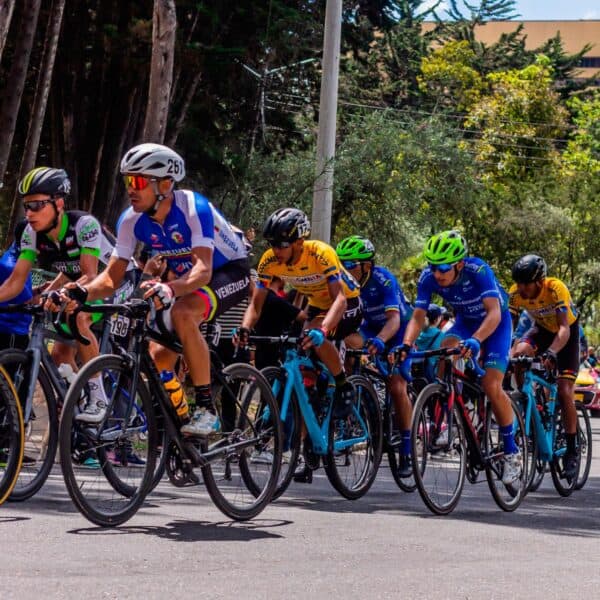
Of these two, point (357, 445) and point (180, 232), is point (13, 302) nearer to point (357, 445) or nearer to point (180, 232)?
point (180, 232)

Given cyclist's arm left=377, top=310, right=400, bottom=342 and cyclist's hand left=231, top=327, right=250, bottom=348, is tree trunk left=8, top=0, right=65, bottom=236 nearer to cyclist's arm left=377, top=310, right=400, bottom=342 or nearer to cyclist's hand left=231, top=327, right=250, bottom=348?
cyclist's arm left=377, top=310, right=400, bottom=342

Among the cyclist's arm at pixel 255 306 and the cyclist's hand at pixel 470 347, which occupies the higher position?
the cyclist's arm at pixel 255 306

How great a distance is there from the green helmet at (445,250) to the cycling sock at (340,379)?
101 cm

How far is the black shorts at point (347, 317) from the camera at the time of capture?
10250mm

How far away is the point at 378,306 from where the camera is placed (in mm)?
11430

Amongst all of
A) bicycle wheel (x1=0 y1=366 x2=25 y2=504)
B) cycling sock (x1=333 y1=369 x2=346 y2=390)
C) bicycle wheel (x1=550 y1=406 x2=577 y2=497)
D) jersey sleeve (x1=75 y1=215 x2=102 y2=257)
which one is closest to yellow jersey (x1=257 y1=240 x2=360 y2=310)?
cycling sock (x1=333 y1=369 x2=346 y2=390)

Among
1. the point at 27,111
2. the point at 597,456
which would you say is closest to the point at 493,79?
the point at 27,111

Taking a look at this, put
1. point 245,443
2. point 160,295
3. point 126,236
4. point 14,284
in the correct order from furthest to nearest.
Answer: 1. point 14,284
2. point 245,443
3. point 126,236
4. point 160,295

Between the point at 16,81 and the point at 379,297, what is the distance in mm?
8287

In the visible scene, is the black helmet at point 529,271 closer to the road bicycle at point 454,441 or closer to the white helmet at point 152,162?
the road bicycle at point 454,441

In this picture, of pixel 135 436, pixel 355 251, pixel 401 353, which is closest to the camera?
pixel 135 436

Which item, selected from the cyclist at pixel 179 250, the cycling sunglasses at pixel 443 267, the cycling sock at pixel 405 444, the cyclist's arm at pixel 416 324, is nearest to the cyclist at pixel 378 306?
the cycling sock at pixel 405 444

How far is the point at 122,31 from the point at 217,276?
1273cm

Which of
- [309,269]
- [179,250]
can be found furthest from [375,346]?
[179,250]
